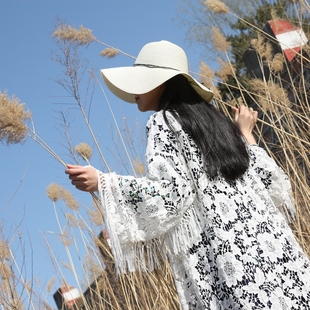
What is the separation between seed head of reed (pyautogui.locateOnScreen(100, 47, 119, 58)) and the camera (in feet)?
9.84

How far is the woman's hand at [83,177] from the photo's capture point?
1670mm

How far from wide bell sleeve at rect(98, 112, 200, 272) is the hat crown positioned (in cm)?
24

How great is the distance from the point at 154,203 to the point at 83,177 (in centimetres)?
19

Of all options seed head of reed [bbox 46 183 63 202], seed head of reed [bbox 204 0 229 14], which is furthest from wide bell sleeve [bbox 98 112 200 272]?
seed head of reed [bbox 46 183 63 202]

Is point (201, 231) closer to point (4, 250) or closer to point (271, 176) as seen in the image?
point (271, 176)

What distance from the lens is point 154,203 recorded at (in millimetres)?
1667

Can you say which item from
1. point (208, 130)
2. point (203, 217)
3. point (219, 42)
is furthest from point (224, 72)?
point (203, 217)

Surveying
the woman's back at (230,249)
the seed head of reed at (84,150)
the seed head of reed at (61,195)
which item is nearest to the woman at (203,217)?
the woman's back at (230,249)

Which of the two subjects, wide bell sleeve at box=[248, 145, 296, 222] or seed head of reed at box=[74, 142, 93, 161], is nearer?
wide bell sleeve at box=[248, 145, 296, 222]

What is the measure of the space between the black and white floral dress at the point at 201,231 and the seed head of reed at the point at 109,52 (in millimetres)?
1291

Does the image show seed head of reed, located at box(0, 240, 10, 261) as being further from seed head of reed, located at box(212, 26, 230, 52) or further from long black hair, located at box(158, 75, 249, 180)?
seed head of reed, located at box(212, 26, 230, 52)

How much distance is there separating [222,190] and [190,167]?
0.10 meters

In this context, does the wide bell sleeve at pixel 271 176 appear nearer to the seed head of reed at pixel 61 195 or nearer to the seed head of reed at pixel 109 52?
the seed head of reed at pixel 109 52

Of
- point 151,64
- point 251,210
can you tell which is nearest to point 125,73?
point 151,64
